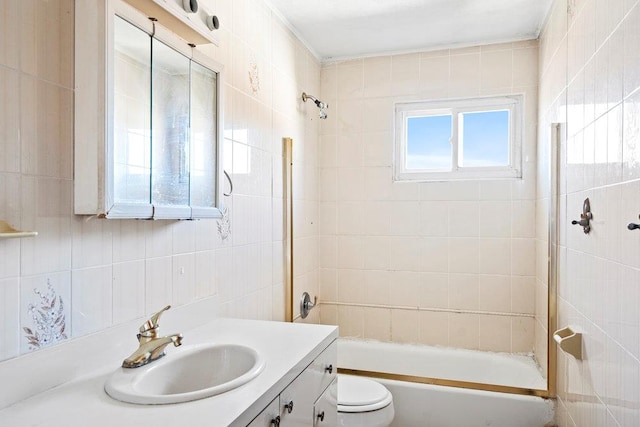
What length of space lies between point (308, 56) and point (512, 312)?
209 cm

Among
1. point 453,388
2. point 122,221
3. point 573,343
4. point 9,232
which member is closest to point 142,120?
point 122,221

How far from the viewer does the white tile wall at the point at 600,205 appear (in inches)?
50.1

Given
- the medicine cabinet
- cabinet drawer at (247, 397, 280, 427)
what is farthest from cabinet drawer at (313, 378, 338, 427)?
the medicine cabinet

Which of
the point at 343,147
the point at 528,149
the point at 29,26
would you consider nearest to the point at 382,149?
the point at 343,147

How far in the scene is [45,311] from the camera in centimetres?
109

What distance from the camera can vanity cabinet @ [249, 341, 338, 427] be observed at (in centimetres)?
118

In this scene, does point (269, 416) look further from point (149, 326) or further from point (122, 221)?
point (122, 221)

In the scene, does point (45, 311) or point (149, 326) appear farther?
point (149, 326)

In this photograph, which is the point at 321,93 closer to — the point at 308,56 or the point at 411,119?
the point at 308,56

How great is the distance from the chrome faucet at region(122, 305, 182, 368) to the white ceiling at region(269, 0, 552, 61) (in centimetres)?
177

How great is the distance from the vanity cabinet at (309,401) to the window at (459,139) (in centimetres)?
171

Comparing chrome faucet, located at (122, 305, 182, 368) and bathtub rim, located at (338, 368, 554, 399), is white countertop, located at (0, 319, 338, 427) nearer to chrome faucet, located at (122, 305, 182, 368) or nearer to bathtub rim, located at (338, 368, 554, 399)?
chrome faucet, located at (122, 305, 182, 368)

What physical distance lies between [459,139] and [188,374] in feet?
7.61

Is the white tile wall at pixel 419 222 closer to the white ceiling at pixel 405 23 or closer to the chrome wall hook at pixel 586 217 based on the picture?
the white ceiling at pixel 405 23
